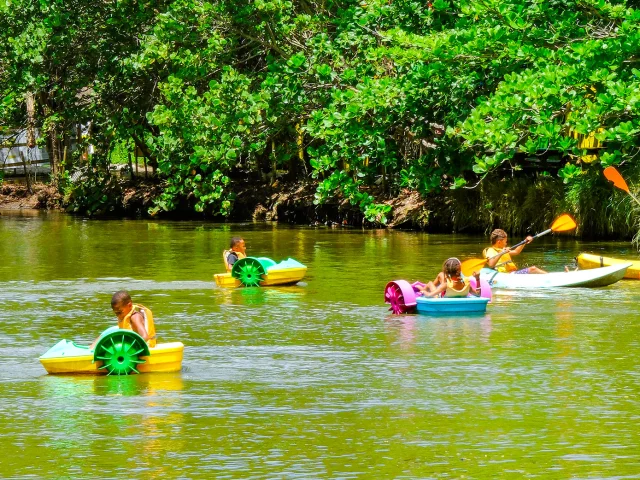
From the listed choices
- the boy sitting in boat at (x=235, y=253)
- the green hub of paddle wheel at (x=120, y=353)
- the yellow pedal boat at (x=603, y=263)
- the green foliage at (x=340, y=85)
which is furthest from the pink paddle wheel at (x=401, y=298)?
the green foliage at (x=340, y=85)

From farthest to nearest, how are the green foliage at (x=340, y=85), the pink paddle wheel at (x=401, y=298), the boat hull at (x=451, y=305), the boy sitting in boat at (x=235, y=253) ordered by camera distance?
the green foliage at (x=340, y=85) < the boy sitting in boat at (x=235, y=253) < the pink paddle wheel at (x=401, y=298) < the boat hull at (x=451, y=305)

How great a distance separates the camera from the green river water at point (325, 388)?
9406mm

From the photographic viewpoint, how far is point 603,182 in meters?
29.0

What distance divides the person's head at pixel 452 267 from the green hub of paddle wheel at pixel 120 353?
16.7ft

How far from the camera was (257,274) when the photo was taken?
2061cm

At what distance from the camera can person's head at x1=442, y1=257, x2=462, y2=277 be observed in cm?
1647

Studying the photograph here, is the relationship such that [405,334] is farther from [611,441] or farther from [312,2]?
[312,2]

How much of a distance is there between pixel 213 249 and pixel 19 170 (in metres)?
28.6

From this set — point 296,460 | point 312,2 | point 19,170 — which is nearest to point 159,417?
point 296,460

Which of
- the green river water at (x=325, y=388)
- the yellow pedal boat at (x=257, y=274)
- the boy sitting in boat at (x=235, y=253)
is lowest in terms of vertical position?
the green river water at (x=325, y=388)

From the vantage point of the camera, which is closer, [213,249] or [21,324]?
[21,324]

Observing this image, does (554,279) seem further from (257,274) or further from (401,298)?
(257,274)

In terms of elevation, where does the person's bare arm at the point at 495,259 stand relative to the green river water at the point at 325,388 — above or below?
above

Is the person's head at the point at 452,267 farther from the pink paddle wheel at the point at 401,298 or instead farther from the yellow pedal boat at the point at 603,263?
the yellow pedal boat at the point at 603,263
